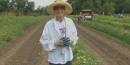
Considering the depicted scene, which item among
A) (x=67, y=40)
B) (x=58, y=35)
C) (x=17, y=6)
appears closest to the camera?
(x=67, y=40)

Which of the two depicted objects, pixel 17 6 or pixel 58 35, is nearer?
pixel 58 35

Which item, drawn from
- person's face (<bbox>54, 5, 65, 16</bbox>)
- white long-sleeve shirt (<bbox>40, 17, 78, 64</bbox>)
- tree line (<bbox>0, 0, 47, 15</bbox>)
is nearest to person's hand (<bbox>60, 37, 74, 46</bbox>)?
white long-sleeve shirt (<bbox>40, 17, 78, 64</bbox>)

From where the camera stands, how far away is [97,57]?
665 centimetres

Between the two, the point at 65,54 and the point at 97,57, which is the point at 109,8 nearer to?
the point at 97,57

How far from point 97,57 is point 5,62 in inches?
133

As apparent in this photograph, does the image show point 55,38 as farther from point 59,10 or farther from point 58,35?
point 59,10

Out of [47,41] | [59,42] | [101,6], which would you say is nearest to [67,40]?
[59,42]

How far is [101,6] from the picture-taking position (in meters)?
68.2

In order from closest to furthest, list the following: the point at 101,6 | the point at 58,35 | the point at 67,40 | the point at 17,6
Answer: the point at 67,40, the point at 58,35, the point at 17,6, the point at 101,6

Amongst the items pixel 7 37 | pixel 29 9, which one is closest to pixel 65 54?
pixel 7 37

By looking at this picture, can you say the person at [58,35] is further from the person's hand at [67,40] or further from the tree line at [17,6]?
the tree line at [17,6]

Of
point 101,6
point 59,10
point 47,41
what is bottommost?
point 47,41

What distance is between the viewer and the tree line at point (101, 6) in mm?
60287

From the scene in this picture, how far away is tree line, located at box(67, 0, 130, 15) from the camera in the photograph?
60.3 metres
